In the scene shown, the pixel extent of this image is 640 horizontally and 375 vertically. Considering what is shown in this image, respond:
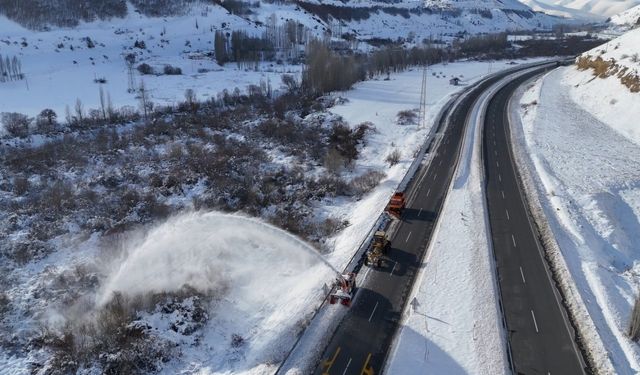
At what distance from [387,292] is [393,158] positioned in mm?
38730

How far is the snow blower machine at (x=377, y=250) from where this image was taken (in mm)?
47094

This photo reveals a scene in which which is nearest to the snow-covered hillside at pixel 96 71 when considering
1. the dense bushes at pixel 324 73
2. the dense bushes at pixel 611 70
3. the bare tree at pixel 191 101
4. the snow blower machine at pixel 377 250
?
the bare tree at pixel 191 101

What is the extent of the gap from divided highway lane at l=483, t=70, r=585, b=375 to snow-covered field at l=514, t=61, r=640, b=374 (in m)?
2.43

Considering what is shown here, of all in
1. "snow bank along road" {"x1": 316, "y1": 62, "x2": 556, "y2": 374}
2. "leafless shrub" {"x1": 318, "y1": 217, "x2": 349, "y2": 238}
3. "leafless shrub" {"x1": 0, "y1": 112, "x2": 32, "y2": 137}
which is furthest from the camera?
"leafless shrub" {"x1": 0, "y1": 112, "x2": 32, "y2": 137}

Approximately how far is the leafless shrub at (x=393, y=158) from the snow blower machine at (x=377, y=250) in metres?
30.2

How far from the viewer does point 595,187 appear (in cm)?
6419

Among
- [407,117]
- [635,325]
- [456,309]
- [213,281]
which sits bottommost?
[213,281]

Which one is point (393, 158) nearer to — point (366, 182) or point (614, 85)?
point (366, 182)

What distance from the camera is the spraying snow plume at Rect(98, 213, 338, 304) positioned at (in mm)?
45844

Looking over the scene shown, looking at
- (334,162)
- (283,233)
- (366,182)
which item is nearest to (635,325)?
(283,233)

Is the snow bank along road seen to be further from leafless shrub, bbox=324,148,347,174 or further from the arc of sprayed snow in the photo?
leafless shrub, bbox=324,148,347,174

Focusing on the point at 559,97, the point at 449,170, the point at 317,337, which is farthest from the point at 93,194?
the point at 559,97

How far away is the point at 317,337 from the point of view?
37.2 m

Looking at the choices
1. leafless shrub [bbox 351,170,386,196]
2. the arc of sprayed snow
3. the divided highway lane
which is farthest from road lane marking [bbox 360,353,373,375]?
leafless shrub [bbox 351,170,386,196]
